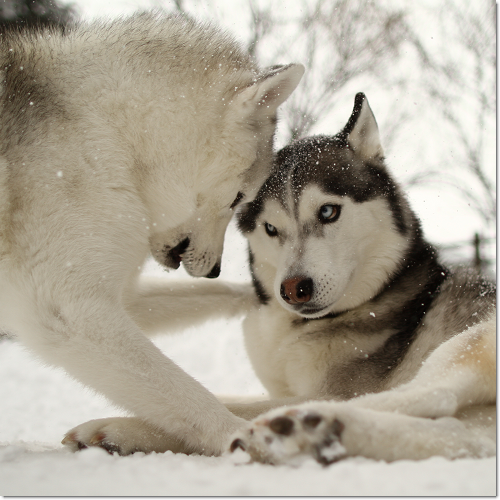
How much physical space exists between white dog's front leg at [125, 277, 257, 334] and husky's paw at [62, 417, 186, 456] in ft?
3.48

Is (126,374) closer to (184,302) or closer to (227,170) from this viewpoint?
(227,170)

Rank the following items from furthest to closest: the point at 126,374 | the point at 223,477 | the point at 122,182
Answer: the point at 122,182 → the point at 126,374 → the point at 223,477

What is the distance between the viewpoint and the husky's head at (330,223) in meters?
2.43

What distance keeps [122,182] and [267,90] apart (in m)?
0.91

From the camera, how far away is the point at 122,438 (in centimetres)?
176

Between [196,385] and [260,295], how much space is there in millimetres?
1283

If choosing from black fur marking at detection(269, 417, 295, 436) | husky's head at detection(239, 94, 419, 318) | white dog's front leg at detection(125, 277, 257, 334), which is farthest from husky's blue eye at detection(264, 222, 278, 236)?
black fur marking at detection(269, 417, 295, 436)

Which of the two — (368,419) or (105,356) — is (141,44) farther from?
(368,419)

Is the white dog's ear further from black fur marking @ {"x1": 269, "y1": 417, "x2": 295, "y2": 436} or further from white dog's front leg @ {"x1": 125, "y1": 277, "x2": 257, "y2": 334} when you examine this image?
black fur marking @ {"x1": 269, "y1": 417, "x2": 295, "y2": 436}

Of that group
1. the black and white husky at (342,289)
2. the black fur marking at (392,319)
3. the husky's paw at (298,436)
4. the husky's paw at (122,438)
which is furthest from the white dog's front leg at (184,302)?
the husky's paw at (298,436)

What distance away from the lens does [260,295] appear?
3010 mm

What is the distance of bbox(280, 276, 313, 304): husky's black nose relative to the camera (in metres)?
2.34

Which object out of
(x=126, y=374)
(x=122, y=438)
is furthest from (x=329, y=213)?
(x=122, y=438)

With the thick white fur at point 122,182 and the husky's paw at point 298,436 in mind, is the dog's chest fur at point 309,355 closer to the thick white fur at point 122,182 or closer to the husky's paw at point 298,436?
the thick white fur at point 122,182
